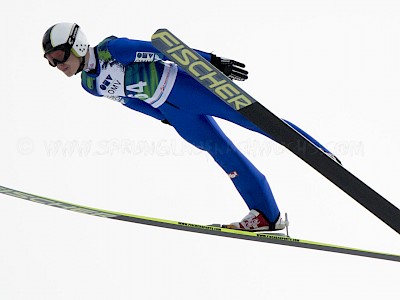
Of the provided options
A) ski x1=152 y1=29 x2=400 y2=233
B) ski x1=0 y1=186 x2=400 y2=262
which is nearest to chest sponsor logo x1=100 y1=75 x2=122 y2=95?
ski x1=152 y1=29 x2=400 y2=233

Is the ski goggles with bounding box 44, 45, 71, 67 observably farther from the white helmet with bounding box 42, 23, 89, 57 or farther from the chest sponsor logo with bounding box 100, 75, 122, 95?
the chest sponsor logo with bounding box 100, 75, 122, 95

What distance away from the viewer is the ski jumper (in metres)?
3.04

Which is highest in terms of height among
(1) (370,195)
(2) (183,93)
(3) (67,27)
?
(3) (67,27)

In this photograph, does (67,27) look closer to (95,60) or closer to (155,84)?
(95,60)

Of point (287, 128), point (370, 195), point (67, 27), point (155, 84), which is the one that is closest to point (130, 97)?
point (155, 84)

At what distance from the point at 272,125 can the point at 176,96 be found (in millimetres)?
595

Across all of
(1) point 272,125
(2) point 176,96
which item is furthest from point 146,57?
(1) point 272,125

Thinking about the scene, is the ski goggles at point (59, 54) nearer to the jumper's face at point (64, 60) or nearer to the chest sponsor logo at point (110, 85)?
the jumper's face at point (64, 60)

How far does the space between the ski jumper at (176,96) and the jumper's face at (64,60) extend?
8 cm

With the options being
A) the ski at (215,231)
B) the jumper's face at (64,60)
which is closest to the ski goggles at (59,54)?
the jumper's face at (64,60)

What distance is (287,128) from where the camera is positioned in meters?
2.72

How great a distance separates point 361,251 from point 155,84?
1.19 meters

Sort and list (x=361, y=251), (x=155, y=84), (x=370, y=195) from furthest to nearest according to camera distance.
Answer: (x=155, y=84) < (x=361, y=251) < (x=370, y=195)

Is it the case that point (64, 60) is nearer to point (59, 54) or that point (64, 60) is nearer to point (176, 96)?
point (59, 54)
